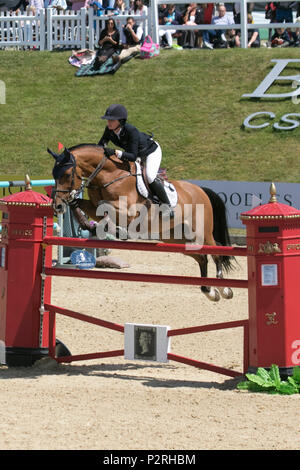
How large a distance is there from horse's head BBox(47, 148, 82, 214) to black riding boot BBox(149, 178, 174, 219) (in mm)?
977

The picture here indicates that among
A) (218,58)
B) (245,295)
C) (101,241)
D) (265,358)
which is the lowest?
(245,295)

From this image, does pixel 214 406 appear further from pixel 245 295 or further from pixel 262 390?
pixel 245 295

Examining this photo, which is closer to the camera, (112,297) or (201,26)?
(112,297)

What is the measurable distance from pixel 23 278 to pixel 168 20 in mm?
15826

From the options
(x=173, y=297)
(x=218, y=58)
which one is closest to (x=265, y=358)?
(x=173, y=297)

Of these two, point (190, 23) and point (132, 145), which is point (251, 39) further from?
point (132, 145)

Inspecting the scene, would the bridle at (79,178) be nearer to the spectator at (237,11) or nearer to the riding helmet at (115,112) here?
the riding helmet at (115,112)

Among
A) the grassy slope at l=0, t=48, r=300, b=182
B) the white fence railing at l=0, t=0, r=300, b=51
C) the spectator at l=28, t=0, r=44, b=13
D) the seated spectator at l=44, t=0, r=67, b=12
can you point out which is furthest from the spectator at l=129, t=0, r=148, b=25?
the spectator at l=28, t=0, r=44, b=13

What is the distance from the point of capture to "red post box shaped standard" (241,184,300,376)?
6188 millimetres

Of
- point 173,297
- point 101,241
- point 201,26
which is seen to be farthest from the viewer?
point 201,26

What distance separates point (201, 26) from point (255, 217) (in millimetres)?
15223

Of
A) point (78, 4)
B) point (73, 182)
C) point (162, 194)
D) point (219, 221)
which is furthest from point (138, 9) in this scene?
point (73, 182)

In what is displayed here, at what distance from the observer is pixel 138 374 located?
23.4ft

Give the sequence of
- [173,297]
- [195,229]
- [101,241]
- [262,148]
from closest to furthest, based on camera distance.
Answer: [101,241], [195,229], [173,297], [262,148]
